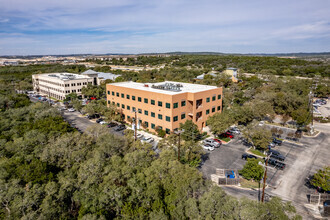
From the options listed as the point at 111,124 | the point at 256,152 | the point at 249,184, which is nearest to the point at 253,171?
the point at 249,184

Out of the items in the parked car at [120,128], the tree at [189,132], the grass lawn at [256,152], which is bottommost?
the grass lawn at [256,152]

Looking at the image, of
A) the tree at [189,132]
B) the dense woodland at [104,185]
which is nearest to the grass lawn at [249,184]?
the dense woodland at [104,185]

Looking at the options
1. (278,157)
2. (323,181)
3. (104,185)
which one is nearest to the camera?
(104,185)

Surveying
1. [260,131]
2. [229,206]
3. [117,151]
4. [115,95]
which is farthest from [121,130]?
[229,206]

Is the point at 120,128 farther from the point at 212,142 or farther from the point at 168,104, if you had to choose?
the point at 212,142

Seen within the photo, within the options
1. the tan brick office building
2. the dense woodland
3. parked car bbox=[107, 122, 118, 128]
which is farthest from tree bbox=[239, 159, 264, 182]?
parked car bbox=[107, 122, 118, 128]

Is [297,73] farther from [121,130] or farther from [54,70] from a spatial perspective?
[54,70]

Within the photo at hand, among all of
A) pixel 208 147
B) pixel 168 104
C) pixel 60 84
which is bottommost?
pixel 208 147

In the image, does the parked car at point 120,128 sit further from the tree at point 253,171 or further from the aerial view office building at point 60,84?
the aerial view office building at point 60,84
